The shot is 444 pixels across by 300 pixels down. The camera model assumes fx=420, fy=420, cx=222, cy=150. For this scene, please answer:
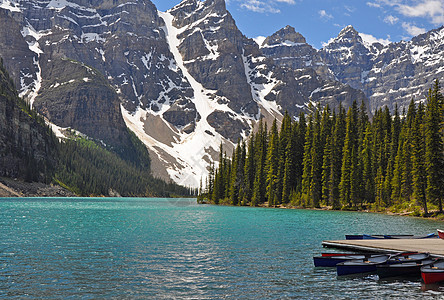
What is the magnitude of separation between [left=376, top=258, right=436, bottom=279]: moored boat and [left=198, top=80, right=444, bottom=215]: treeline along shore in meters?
49.9

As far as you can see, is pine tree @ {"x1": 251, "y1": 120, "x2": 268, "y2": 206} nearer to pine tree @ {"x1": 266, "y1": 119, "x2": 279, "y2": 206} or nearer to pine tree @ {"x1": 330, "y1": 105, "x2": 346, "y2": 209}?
pine tree @ {"x1": 266, "y1": 119, "x2": 279, "y2": 206}

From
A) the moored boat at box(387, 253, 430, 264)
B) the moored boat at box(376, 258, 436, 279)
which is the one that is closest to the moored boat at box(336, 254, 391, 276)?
the moored boat at box(376, 258, 436, 279)

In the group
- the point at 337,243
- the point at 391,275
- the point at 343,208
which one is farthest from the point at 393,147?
the point at 391,275

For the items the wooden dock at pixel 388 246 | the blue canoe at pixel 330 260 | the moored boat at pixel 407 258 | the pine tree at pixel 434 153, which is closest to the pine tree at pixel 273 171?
the pine tree at pixel 434 153

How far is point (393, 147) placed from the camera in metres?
95.1

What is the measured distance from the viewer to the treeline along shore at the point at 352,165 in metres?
73.1

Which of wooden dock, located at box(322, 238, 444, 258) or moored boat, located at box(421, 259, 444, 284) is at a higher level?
wooden dock, located at box(322, 238, 444, 258)

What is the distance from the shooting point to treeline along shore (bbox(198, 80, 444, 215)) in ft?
240

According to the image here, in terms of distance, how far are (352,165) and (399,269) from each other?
238 feet

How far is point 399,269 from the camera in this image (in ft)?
79.0

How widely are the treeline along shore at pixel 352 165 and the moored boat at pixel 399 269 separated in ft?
164

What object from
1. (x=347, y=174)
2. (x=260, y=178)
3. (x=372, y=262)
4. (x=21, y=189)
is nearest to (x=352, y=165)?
(x=347, y=174)

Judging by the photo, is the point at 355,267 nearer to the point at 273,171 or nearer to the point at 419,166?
the point at 419,166

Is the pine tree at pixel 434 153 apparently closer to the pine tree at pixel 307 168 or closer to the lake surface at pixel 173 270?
the pine tree at pixel 307 168
